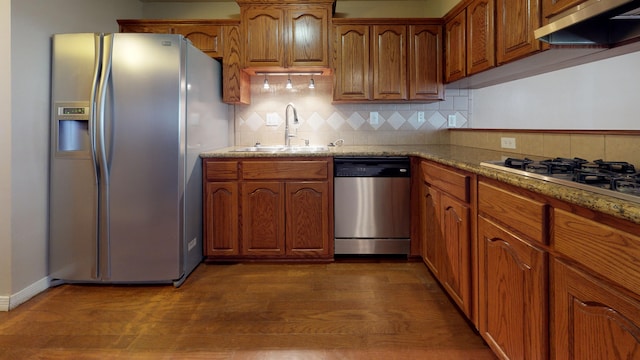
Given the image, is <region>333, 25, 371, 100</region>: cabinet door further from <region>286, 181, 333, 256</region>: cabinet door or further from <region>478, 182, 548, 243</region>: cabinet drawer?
<region>478, 182, 548, 243</region>: cabinet drawer

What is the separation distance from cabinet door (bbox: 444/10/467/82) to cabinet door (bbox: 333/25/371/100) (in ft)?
2.11

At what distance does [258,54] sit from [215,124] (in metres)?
0.68

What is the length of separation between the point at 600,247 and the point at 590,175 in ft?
0.95

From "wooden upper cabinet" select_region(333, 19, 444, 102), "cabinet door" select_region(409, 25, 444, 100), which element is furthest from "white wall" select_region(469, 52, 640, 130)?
"wooden upper cabinet" select_region(333, 19, 444, 102)

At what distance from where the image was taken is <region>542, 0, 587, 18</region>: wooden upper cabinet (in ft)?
5.09

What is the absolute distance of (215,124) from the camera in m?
3.21

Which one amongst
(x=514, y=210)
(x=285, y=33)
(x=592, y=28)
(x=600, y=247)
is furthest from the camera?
(x=285, y=33)

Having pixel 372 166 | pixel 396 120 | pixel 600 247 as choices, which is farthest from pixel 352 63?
pixel 600 247

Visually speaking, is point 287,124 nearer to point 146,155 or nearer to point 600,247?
point 146,155

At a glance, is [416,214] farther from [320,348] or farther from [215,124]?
[215,124]

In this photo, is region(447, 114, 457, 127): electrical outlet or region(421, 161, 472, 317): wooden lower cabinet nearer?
region(421, 161, 472, 317): wooden lower cabinet

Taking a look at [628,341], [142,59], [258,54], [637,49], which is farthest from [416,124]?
[628,341]

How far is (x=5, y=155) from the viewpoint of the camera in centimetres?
216

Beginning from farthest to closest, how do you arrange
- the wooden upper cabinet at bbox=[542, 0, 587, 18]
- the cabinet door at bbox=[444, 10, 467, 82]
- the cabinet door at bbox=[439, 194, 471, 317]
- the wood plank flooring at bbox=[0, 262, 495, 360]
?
the cabinet door at bbox=[444, 10, 467, 82] < the cabinet door at bbox=[439, 194, 471, 317] < the wood plank flooring at bbox=[0, 262, 495, 360] < the wooden upper cabinet at bbox=[542, 0, 587, 18]
